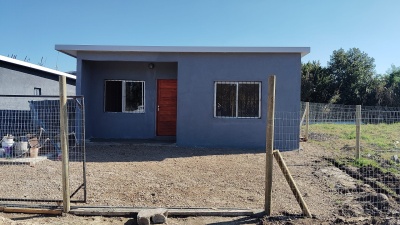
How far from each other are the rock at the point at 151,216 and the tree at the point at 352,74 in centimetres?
2862

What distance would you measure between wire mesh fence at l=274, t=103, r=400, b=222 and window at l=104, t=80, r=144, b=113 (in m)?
5.29

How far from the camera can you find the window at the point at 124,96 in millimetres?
13586

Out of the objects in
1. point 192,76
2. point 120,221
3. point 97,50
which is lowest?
point 120,221

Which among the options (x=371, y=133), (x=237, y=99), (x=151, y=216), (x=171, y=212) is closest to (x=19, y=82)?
(x=237, y=99)

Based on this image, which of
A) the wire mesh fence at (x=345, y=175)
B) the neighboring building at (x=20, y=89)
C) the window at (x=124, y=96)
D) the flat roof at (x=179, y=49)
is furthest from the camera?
the window at (x=124, y=96)

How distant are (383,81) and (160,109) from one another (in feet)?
83.6

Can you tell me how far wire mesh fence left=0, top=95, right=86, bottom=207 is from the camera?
6.18m

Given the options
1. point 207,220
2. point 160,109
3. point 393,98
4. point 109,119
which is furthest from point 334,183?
point 393,98

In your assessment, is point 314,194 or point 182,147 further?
point 182,147

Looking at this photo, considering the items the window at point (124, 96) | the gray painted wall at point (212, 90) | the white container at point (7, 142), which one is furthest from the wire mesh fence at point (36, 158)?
the gray painted wall at point (212, 90)

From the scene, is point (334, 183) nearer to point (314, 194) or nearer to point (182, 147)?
point (314, 194)

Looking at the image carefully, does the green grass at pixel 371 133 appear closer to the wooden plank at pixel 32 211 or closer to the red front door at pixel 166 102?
the red front door at pixel 166 102

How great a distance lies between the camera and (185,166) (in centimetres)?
901

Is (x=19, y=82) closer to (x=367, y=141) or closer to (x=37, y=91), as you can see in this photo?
(x=37, y=91)
